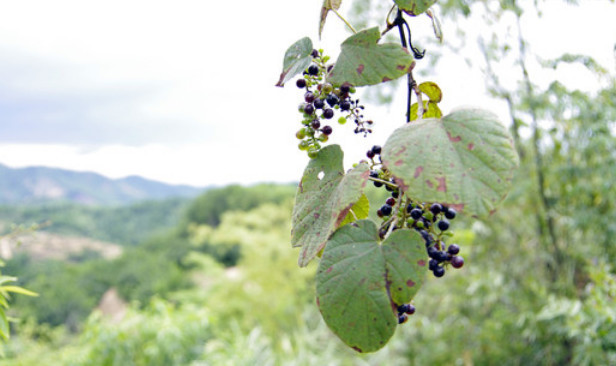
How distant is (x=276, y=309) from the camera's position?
192 inches

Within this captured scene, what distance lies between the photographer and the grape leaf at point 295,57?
31 centimetres

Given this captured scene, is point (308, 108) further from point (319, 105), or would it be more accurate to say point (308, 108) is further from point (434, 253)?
point (434, 253)

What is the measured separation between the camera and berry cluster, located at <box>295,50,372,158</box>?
0.31 meters

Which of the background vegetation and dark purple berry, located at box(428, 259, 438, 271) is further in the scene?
the background vegetation

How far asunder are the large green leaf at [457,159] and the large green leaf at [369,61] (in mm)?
36

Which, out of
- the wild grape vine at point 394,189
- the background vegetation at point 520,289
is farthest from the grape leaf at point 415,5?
the background vegetation at point 520,289

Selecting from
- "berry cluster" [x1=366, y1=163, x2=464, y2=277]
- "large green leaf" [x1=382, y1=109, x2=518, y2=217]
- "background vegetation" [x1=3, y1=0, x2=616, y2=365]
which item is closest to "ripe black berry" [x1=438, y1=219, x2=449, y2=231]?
"berry cluster" [x1=366, y1=163, x2=464, y2=277]

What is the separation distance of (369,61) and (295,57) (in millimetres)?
68

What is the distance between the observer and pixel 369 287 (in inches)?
9.9

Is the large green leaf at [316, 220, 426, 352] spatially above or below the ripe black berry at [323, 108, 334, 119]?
below

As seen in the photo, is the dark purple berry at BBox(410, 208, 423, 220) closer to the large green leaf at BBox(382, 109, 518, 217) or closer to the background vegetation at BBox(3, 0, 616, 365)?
the large green leaf at BBox(382, 109, 518, 217)

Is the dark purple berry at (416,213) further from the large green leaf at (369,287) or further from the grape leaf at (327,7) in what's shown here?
the grape leaf at (327,7)

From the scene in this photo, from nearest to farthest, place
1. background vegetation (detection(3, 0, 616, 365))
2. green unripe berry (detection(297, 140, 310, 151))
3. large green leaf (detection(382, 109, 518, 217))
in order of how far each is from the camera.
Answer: large green leaf (detection(382, 109, 518, 217)) → green unripe berry (detection(297, 140, 310, 151)) → background vegetation (detection(3, 0, 616, 365))

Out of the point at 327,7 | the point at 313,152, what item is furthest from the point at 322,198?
the point at 327,7
